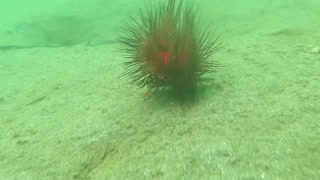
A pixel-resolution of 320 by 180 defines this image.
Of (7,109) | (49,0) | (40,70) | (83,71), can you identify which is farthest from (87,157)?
(49,0)

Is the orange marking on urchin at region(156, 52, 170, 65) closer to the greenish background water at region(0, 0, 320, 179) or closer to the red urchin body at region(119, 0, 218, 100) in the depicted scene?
the red urchin body at region(119, 0, 218, 100)

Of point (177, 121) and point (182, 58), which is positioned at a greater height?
point (182, 58)

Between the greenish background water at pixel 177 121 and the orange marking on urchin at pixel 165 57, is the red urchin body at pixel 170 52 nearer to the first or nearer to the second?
the orange marking on urchin at pixel 165 57

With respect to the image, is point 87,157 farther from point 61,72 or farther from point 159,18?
point 61,72

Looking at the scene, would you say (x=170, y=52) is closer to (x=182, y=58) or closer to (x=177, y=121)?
(x=182, y=58)

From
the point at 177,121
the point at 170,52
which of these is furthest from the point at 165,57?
the point at 177,121

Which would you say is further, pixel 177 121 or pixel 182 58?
pixel 182 58
